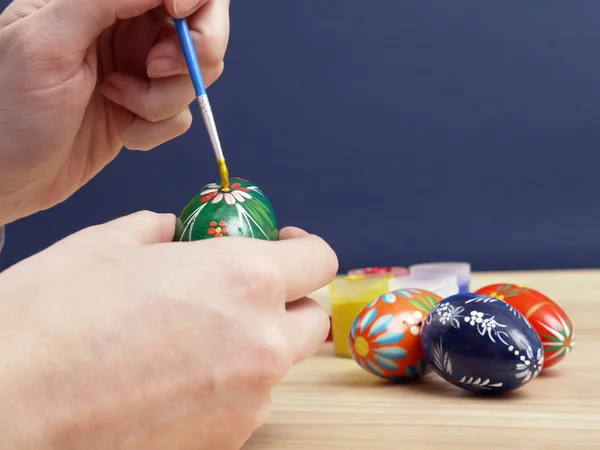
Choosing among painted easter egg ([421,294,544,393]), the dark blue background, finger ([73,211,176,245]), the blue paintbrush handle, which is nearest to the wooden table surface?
painted easter egg ([421,294,544,393])

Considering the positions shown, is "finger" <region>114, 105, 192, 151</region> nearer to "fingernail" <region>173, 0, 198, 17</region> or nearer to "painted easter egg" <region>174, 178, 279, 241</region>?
"fingernail" <region>173, 0, 198, 17</region>

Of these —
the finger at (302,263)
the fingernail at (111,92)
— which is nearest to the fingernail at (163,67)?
the fingernail at (111,92)

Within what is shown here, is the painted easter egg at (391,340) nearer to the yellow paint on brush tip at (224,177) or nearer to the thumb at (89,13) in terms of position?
the yellow paint on brush tip at (224,177)

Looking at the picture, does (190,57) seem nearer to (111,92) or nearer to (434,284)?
(111,92)

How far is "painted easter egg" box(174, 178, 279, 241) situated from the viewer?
0.77m

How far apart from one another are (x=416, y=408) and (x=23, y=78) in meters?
0.72

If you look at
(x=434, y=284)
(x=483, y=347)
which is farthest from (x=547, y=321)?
(x=434, y=284)

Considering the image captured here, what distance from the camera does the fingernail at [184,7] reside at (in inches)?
37.1

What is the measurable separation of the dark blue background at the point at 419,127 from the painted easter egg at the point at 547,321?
1073 mm

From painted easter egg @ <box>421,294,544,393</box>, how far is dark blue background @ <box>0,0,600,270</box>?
1.25 metres

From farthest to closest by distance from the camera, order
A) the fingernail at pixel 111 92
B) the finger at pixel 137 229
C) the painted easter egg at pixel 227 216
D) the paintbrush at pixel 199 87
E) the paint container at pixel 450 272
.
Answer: the paint container at pixel 450 272 → the fingernail at pixel 111 92 → the paintbrush at pixel 199 87 → the painted easter egg at pixel 227 216 → the finger at pixel 137 229

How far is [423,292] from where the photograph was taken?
113 centimetres

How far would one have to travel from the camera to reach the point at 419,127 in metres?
2.20

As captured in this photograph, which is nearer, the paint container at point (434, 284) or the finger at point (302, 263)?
the finger at point (302, 263)
